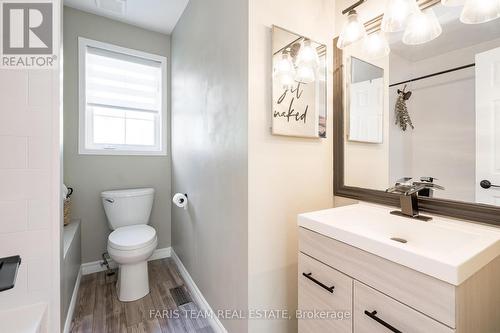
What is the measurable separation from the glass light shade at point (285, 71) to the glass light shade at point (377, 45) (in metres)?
0.45

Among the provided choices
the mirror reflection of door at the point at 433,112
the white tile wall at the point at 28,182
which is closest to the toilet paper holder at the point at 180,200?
the white tile wall at the point at 28,182

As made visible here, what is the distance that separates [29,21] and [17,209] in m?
0.97

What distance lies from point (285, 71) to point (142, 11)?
179cm

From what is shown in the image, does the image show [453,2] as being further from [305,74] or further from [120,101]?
[120,101]

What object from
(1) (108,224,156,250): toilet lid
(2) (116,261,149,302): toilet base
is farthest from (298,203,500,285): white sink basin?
(2) (116,261,149,302): toilet base

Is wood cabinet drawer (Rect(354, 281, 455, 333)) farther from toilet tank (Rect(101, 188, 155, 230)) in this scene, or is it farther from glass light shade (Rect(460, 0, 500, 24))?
toilet tank (Rect(101, 188, 155, 230))

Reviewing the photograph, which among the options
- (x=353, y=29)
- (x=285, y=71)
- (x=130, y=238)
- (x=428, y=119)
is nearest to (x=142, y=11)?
(x=285, y=71)

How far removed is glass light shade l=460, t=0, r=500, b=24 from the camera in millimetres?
863

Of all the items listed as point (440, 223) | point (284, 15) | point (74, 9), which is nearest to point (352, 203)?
point (440, 223)

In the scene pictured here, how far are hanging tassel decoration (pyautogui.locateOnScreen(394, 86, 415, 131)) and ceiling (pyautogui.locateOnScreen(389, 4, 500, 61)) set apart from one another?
18 cm

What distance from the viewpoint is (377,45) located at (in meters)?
1.25

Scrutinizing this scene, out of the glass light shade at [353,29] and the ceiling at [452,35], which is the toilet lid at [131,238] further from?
the ceiling at [452,35]

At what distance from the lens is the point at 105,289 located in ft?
6.43

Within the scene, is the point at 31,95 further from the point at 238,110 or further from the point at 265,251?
the point at 265,251
